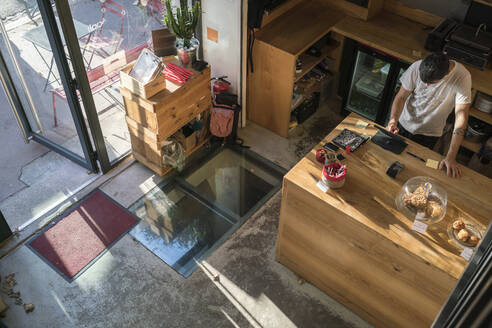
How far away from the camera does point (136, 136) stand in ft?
17.3

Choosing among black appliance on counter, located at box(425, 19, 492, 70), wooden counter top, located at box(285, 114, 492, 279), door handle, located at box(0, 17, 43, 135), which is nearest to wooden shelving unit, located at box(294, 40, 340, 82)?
black appliance on counter, located at box(425, 19, 492, 70)

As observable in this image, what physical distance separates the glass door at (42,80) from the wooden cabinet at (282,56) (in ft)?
6.43

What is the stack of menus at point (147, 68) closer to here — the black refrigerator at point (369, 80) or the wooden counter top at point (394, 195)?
the wooden counter top at point (394, 195)

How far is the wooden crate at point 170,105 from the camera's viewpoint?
15.6ft

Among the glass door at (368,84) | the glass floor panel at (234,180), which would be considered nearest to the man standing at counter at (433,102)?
the glass door at (368,84)

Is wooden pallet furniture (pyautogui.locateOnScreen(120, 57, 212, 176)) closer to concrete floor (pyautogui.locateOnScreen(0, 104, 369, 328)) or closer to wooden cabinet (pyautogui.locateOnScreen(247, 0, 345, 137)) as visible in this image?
wooden cabinet (pyautogui.locateOnScreen(247, 0, 345, 137))

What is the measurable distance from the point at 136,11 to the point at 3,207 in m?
2.48

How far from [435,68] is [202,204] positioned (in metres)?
2.71

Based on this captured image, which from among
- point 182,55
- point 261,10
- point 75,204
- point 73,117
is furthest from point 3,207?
point 261,10

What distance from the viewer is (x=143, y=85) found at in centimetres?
461

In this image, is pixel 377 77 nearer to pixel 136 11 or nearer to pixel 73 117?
pixel 136 11

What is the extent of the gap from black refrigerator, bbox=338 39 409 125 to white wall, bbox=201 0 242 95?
1411mm

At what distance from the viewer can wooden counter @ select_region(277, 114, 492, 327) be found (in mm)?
3346

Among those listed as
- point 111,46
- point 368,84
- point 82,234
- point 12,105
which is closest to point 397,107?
point 368,84
